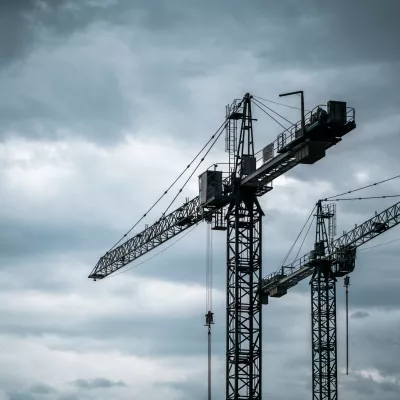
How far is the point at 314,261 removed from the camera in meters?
153

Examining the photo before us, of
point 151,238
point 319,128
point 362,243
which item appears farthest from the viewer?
point 362,243

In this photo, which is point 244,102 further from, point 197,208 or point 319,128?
point 319,128

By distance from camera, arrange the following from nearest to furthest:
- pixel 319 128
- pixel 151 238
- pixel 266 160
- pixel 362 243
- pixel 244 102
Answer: pixel 319 128
pixel 266 160
pixel 244 102
pixel 151 238
pixel 362 243

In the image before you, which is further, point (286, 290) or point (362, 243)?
point (286, 290)

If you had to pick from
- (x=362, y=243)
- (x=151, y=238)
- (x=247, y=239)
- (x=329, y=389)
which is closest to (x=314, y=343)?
(x=329, y=389)

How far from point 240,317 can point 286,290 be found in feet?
162

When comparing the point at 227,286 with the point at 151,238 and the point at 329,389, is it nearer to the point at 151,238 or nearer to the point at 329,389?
the point at 151,238

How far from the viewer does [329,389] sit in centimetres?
15050

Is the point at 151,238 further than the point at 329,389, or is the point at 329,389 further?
the point at 329,389

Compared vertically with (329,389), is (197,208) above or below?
above

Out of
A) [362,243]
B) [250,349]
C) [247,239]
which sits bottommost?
[250,349]

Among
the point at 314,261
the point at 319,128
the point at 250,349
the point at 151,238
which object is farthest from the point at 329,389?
the point at 319,128

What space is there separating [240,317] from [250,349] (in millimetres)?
3123

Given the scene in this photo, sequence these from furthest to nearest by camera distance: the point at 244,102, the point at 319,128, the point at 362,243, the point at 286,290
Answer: the point at 286,290, the point at 362,243, the point at 244,102, the point at 319,128
